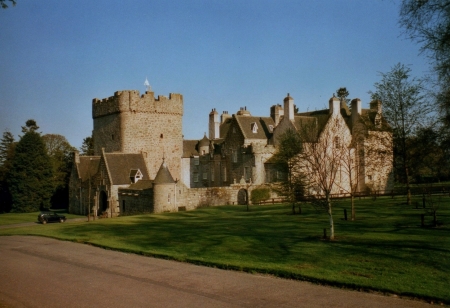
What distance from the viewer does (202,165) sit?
59562 millimetres

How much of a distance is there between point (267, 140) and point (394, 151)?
2114 cm

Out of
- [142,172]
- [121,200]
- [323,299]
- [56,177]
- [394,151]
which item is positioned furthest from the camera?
[56,177]

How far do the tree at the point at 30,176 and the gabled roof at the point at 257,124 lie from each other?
29931 mm

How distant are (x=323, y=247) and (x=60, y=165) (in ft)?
208

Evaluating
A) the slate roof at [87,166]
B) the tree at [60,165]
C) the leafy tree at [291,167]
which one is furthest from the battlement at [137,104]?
the leafy tree at [291,167]

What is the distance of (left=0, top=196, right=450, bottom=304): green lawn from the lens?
12289 millimetres

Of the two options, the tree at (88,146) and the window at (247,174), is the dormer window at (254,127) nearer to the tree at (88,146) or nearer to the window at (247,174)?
the window at (247,174)

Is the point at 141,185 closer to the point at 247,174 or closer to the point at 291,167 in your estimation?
the point at 247,174

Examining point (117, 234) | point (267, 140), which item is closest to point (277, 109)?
point (267, 140)

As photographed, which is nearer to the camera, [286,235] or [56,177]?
[286,235]

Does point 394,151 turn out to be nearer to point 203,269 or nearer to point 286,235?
point 286,235

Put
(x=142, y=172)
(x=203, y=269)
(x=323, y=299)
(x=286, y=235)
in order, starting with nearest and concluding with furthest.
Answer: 1. (x=323, y=299)
2. (x=203, y=269)
3. (x=286, y=235)
4. (x=142, y=172)

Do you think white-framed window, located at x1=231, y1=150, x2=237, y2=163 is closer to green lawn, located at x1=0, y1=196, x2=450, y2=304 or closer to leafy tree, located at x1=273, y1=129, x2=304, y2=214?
leafy tree, located at x1=273, y1=129, x2=304, y2=214

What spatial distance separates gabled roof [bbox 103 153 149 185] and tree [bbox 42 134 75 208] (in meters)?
21.8
